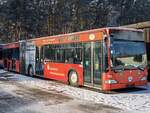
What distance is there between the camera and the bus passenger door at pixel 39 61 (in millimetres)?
21797

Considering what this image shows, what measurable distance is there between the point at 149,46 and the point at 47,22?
3207cm

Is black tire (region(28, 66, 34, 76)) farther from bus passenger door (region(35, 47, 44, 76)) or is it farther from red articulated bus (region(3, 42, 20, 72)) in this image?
red articulated bus (region(3, 42, 20, 72))

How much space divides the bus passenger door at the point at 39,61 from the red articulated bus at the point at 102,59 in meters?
2.29

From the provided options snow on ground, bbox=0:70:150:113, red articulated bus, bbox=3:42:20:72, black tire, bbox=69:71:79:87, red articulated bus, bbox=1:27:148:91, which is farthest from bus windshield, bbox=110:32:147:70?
red articulated bus, bbox=3:42:20:72

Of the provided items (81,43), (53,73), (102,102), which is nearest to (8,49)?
(53,73)

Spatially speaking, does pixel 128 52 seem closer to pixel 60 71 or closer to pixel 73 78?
pixel 73 78

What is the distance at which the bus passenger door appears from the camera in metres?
21.8

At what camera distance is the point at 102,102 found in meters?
12.0

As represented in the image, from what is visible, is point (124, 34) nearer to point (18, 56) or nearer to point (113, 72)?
point (113, 72)

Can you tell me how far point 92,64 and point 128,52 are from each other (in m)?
1.74

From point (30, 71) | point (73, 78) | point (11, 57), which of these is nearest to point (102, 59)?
point (73, 78)

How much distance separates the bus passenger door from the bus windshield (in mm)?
8014

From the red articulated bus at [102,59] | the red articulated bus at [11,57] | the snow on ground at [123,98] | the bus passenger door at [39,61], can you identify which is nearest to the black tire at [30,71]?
the bus passenger door at [39,61]

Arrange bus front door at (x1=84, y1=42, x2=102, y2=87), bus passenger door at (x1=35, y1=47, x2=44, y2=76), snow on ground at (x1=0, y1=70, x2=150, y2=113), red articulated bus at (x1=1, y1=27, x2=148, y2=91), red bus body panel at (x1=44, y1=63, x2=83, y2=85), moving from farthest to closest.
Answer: bus passenger door at (x1=35, y1=47, x2=44, y2=76) → red bus body panel at (x1=44, y1=63, x2=83, y2=85) → bus front door at (x1=84, y1=42, x2=102, y2=87) → red articulated bus at (x1=1, y1=27, x2=148, y2=91) → snow on ground at (x1=0, y1=70, x2=150, y2=113)
